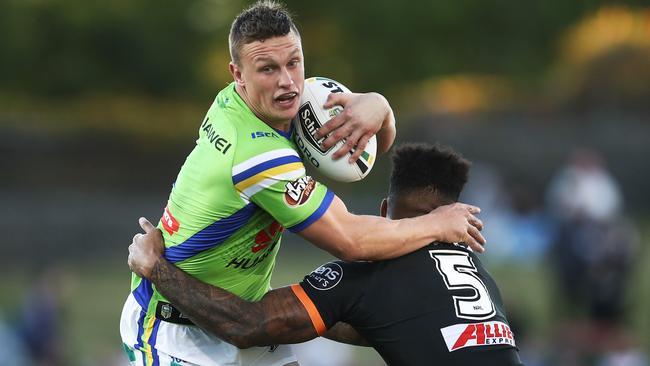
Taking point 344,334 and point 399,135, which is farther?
point 399,135

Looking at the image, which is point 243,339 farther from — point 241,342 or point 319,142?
point 319,142

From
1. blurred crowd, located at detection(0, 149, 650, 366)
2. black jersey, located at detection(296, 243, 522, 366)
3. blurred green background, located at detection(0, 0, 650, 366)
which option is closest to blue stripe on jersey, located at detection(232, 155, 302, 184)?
black jersey, located at detection(296, 243, 522, 366)

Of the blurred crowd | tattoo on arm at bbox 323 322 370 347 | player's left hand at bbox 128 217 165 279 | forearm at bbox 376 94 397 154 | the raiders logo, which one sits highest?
the blurred crowd

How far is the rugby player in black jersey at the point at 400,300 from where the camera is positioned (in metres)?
5.83

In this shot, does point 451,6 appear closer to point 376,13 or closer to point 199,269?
point 376,13

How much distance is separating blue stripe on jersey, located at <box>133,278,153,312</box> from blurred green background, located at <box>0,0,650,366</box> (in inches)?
349

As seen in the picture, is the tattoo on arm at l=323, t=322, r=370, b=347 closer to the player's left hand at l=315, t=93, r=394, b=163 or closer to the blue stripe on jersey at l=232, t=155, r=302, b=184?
the player's left hand at l=315, t=93, r=394, b=163

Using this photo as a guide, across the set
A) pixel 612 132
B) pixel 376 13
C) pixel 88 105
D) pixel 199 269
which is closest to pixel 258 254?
pixel 199 269

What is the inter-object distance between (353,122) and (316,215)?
0.61 m

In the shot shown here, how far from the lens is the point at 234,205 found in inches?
242

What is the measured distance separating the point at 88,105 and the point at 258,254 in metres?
25.8

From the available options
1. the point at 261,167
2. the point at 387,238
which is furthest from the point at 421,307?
the point at 261,167

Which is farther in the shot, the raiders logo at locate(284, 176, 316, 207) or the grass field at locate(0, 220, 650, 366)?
the grass field at locate(0, 220, 650, 366)

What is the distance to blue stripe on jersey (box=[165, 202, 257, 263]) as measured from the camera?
20.4 feet
